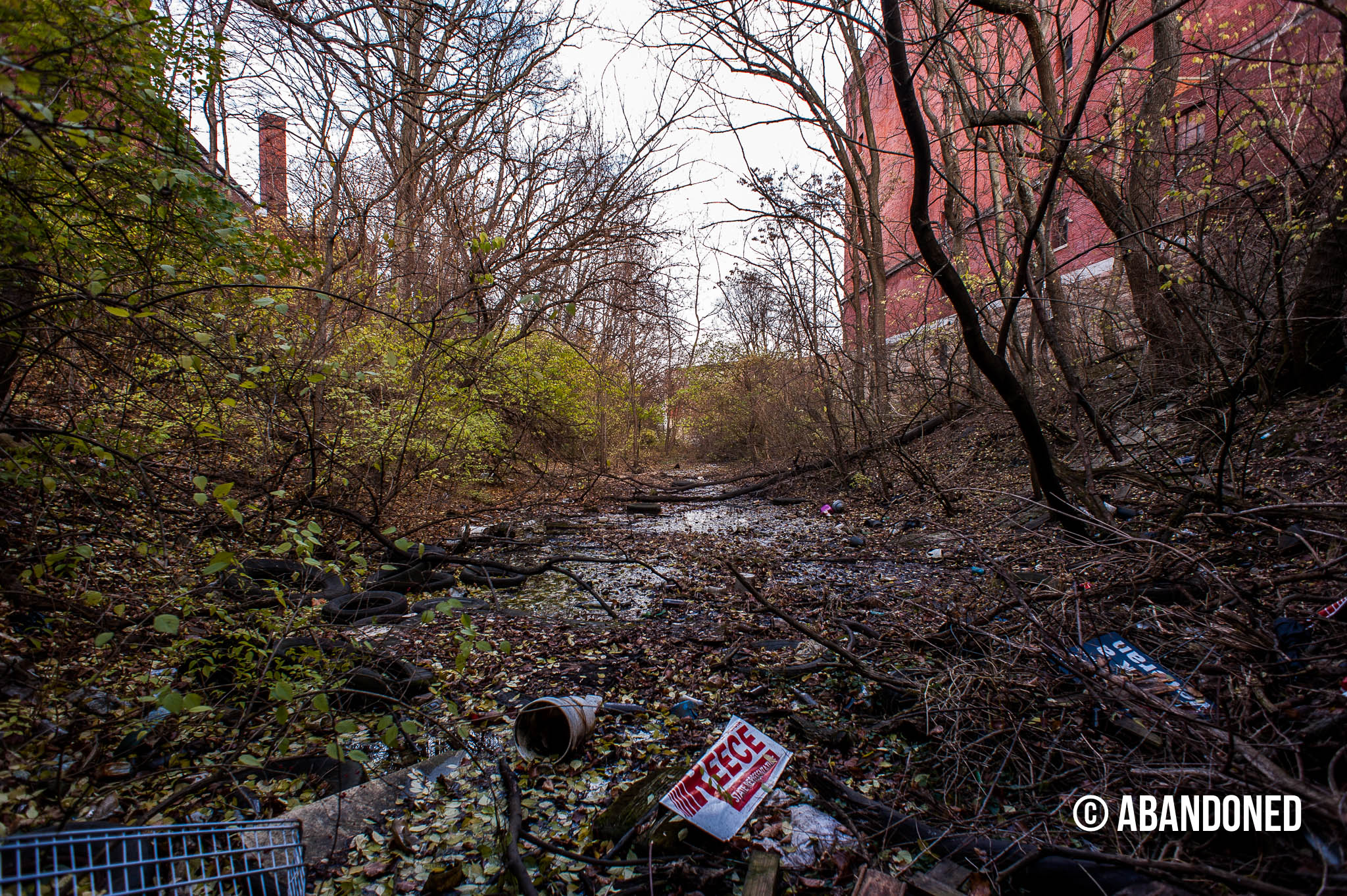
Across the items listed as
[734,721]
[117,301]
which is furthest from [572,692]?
[117,301]

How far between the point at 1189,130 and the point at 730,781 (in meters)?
7.23

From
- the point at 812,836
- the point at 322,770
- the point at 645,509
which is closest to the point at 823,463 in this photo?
the point at 645,509

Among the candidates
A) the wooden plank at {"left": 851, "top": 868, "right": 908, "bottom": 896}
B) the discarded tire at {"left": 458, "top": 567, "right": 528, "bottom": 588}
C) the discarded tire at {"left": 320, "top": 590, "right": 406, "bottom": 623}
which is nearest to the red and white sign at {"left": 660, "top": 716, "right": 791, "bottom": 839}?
the wooden plank at {"left": 851, "top": 868, "right": 908, "bottom": 896}

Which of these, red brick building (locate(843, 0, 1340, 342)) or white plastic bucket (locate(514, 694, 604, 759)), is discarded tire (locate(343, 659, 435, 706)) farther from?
red brick building (locate(843, 0, 1340, 342))

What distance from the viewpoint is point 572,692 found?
268 centimetres

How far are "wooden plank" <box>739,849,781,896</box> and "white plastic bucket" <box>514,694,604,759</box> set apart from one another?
2.77 ft

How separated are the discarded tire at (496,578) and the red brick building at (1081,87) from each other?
401 centimetres

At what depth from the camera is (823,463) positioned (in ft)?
30.1

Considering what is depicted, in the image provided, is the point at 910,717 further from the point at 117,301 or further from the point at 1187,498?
the point at 117,301

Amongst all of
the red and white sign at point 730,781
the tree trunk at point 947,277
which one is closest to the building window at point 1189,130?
the tree trunk at point 947,277

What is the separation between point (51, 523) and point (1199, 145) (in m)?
7.93

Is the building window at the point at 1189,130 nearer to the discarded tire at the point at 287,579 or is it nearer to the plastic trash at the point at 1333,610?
the plastic trash at the point at 1333,610

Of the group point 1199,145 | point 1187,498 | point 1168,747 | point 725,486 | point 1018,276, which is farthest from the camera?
point 725,486

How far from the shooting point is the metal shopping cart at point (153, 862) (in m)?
0.85
